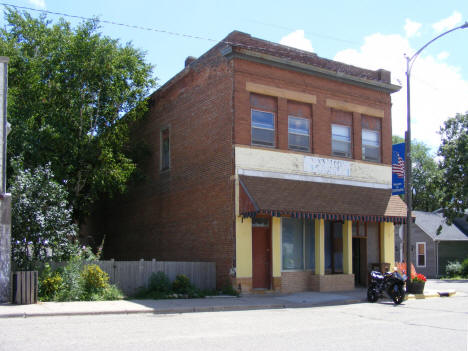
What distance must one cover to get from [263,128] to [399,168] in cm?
576

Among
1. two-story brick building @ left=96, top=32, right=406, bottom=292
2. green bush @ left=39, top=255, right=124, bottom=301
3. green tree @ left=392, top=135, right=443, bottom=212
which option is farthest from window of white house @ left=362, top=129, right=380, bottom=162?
green tree @ left=392, top=135, right=443, bottom=212

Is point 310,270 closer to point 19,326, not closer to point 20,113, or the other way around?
point 19,326

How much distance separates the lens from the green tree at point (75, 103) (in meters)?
21.4

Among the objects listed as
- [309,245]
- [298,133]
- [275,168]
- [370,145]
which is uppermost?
[298,133]

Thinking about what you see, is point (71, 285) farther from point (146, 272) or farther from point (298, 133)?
point (298, 133)

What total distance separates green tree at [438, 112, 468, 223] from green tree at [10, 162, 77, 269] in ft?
93.9

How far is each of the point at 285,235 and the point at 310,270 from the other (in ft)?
5.85

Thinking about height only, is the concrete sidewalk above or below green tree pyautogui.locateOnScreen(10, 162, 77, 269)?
below

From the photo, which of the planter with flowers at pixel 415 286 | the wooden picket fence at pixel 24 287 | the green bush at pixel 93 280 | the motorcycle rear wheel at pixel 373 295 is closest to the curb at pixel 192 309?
the motorcycle rear wheel at pixel 373 295

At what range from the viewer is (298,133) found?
20578 millimetres

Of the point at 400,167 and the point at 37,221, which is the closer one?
the point at 37,221

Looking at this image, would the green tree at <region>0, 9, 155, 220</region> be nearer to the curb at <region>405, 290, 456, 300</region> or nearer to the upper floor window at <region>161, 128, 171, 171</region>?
the upper floor window at <region>161, 128, 171, 171</region>

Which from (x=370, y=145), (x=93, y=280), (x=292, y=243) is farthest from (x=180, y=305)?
(x=370, y=145)

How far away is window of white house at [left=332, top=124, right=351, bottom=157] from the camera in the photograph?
2162cm
